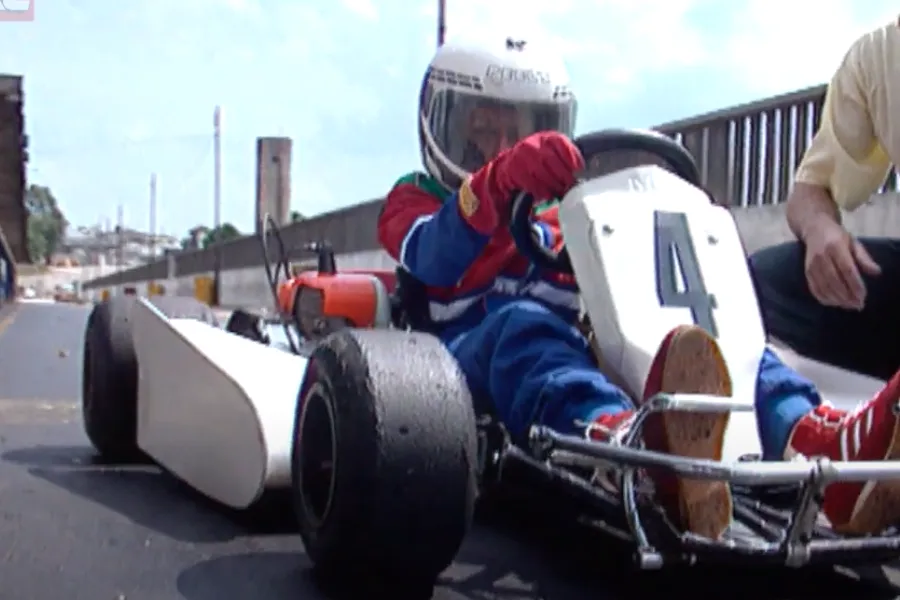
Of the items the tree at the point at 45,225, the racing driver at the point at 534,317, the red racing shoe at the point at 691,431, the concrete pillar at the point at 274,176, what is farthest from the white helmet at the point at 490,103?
the tree at the point at 45,225

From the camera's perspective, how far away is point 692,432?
94.7 inches

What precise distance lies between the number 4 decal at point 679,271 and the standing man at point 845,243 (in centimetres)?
22

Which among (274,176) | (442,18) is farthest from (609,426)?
(274,176)

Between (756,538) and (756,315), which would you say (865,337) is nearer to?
(756,315)

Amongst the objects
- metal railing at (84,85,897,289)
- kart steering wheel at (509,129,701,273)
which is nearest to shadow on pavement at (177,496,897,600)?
kart steering wheel at (509,129,701,273)

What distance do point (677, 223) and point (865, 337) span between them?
0.50m

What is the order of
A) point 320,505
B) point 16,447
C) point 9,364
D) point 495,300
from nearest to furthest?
point 320,505 < point 495,300 < point 16,447 < point 9,364

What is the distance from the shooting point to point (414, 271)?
3756 mm

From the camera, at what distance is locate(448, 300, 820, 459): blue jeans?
2.82 meters

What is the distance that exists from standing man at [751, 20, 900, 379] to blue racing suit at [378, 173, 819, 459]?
0.59 ft

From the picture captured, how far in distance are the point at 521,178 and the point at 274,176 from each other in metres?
20.0

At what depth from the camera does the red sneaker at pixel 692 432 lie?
2.38 metres

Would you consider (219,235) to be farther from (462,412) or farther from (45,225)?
(45,225)

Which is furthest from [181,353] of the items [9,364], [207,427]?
[9,364]
